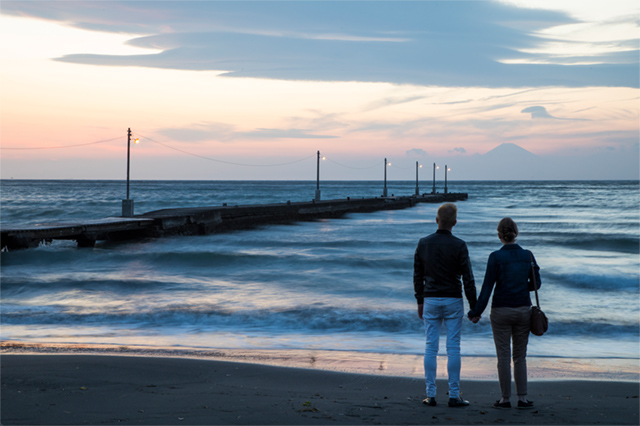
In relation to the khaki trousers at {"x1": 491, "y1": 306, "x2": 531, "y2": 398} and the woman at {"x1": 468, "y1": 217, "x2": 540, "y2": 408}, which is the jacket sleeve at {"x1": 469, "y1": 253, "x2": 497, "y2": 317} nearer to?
the woman at {"x1": 468, "y1": 217, "x2": 540, "y2": 408}

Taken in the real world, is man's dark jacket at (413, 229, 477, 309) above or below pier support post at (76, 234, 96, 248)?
above

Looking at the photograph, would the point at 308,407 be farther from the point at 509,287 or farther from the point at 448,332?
the point at 509,287

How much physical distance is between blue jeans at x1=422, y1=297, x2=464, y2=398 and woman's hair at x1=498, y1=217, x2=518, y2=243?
676mm

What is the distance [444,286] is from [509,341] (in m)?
0.76

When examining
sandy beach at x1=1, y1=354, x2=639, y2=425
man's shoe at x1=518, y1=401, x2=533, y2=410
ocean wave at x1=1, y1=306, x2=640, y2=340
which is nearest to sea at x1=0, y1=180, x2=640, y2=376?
ocean wave at x1=1, y1=306, x2=640, y2=340

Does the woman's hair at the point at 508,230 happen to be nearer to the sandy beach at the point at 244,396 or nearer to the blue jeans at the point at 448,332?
the blue jeans at the point at 448,332

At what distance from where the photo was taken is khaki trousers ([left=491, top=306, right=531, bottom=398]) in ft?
15.9

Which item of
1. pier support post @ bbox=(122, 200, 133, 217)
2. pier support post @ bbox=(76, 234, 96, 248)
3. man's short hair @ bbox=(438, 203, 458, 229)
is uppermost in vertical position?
man's short hair @ bbox=(438, 203, 458, 229)

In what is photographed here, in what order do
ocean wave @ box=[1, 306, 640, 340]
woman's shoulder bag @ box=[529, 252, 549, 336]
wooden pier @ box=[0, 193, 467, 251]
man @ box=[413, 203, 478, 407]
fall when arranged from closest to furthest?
woman's shoulder bag @ box=[529, 252, 549, 336] < man @ box=[413, 203, 478, 407] < ocean wave @ box=[1, 306, 640, 340] < wooden pier @ box=[0, 193, 467, 251]

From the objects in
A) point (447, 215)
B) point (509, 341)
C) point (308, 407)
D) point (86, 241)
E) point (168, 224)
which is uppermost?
point (447, 215)

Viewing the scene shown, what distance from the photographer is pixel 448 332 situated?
5.00m

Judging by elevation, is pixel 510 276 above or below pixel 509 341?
above

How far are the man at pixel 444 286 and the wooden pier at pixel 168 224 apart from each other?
1921 centimetres

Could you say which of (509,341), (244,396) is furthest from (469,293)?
(244,396)
